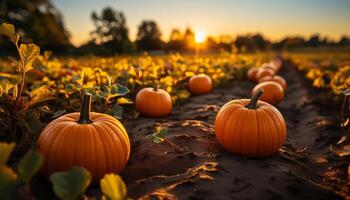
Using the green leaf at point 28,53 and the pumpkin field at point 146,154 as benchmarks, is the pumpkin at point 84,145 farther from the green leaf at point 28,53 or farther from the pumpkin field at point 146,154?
the green leaf at point 28,53

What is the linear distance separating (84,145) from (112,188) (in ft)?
2.57

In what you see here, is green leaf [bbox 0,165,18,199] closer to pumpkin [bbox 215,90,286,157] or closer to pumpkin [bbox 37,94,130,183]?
pumpkin [bbox 37,94,130,183]

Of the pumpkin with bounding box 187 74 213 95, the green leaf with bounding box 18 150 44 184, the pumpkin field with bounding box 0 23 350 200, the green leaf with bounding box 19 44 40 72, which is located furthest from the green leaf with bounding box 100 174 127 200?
the pumpkin with bounding box 187 74 213 95

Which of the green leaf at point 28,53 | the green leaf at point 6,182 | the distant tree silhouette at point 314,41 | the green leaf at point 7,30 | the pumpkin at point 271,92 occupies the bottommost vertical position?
the pumpkin at point 271,92

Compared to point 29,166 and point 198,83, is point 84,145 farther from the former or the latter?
point 198,83

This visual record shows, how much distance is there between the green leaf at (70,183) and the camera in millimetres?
1412

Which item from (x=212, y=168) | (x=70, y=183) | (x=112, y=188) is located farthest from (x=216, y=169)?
(x=70, y=183)

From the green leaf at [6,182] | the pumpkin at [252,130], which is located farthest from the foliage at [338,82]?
the green leaf at [6,182]

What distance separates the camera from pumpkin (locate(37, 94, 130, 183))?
211cm

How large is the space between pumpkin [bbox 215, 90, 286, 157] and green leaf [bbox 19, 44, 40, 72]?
5.98 feet

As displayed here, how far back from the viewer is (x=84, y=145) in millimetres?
2135

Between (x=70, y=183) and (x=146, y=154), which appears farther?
(x=146, y=154)

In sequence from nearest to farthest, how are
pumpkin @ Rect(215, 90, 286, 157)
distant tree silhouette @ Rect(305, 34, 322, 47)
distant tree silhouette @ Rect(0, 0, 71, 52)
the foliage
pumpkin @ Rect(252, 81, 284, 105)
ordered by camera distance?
pumpkin @ Rect(215, 90, 286, 157) → the foliage → pumpkin @ Rect(252, 81, 284, 105) → distant tree silhouette @ Rect(0, 0, 71, 52) → distant tree silhouette @ Rect(305, 34, 322, 47)

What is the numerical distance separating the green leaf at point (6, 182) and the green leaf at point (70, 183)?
0.16m
